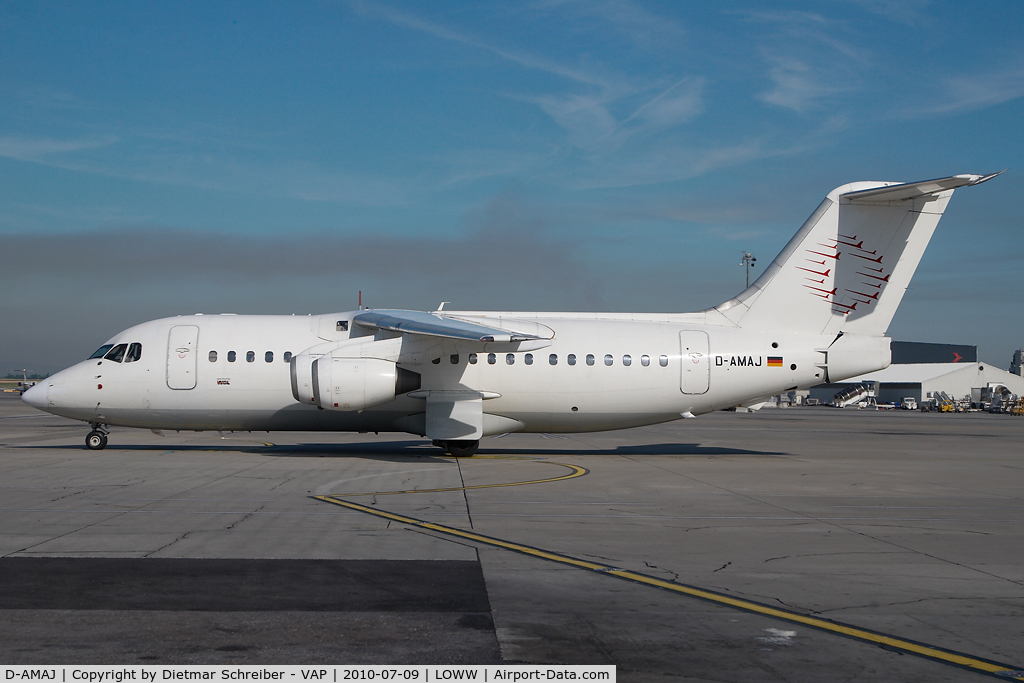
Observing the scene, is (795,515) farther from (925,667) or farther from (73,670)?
(73,670)

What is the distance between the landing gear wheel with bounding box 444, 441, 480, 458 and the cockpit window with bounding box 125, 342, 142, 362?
8231 mm

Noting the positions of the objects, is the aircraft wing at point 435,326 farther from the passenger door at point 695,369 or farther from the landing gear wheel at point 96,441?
the landing gear wheel at point 96,441

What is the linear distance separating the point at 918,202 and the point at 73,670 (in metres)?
20.4

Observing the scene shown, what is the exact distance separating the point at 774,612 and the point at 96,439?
62.4 feet

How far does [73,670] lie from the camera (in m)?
4.83

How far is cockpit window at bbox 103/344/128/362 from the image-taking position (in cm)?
2000

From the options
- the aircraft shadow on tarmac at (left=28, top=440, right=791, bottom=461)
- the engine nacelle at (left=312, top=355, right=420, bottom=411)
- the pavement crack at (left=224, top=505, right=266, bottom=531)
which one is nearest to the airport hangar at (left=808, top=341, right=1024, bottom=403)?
the aircraft shadow on tarmac at (left=28, top=440, right=791, bottom=461)

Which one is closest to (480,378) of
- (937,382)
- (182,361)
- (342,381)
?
(342,381)

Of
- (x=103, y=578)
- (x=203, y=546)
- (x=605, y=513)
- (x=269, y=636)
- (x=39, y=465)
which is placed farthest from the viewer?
(x=39, y=465)

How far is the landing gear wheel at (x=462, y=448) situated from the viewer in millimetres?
19828

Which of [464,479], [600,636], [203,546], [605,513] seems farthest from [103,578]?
[464,479]

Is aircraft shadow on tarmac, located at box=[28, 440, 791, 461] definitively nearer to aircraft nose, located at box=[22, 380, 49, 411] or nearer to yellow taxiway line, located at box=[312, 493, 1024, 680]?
aircraft nose, located at box=[22, 380, 49, 411]

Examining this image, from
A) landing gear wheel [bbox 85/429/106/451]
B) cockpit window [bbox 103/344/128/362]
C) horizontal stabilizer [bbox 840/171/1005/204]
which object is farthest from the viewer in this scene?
landing gear wheel [bbox 85/429/106/451]

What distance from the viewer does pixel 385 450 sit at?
71.9 ft
